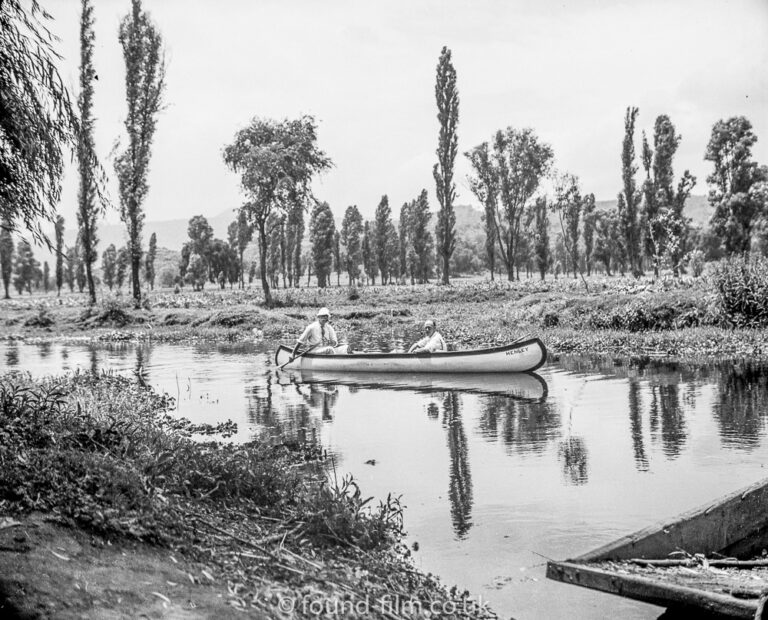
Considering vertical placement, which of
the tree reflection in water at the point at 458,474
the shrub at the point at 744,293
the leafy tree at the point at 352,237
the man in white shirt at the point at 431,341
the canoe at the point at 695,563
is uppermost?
the leafy tree at the point at 352,237

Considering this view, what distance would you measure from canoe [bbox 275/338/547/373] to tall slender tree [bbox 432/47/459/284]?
130 ft

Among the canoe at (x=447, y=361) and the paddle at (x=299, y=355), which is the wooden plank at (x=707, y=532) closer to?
the canoe at (x=447, y=361)

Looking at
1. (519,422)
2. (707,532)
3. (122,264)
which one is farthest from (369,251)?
(707,532)

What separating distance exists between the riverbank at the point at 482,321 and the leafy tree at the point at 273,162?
6.62 metres

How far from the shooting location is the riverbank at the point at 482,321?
24062 millimetres

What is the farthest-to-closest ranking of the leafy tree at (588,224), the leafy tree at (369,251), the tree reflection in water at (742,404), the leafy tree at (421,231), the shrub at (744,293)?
the leafy tree at (588,224) < the leafy tree at (369,251) < the leafy tree at (421,231) < the shrub at (744,293) < the tree reflection in water at (742,404)

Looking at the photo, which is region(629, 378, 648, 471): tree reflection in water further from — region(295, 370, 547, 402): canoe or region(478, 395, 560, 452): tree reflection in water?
region(295, 370, 547, 402): canoe

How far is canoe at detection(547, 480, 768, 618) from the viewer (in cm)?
461

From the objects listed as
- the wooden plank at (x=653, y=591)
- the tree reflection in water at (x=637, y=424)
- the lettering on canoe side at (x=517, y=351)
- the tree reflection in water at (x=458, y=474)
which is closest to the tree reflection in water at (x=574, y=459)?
the tree reflection in water at (x=637, y=424)

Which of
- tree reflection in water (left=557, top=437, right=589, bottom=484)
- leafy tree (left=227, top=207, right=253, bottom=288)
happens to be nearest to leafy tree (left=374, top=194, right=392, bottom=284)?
leafy tree (left=227, top=207, right=253, bottom=288)

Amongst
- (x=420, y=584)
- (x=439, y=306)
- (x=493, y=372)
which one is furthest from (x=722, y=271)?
(x=420, y=584)

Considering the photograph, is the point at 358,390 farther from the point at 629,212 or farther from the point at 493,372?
the point at 629,212

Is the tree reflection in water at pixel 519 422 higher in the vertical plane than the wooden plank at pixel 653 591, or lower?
lower

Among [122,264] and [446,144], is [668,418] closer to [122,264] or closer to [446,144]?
[446,144]
